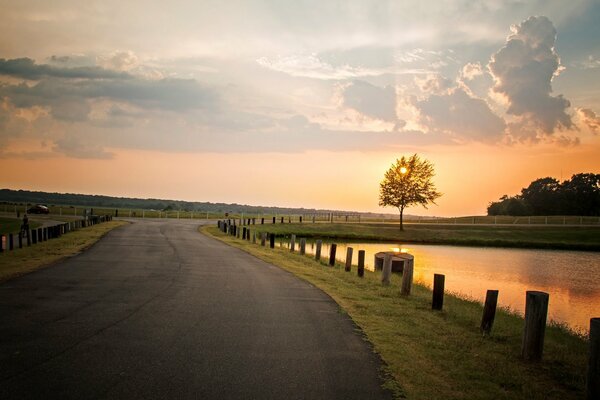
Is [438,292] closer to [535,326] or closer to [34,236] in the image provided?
[535,326]

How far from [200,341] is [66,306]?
4.54 m

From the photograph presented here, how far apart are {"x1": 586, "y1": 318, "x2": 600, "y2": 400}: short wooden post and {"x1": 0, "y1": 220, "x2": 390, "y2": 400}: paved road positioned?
10.6 feet

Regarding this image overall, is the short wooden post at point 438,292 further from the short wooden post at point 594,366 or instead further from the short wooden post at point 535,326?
the short wooden post at point 594,366

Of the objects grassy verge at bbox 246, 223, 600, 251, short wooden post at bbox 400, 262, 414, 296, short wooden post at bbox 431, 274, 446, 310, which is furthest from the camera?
grassy verge at bbox 246, 223, 600, 251

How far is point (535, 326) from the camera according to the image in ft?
31.5

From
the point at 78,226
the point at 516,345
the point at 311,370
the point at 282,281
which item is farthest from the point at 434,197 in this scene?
the point at 311,370

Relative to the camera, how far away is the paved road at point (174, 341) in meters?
6.41

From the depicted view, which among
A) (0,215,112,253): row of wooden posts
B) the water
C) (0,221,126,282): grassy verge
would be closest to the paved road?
(0,221,126,282): grassy verge

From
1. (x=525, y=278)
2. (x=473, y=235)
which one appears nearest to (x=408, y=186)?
(x=473, y=235)

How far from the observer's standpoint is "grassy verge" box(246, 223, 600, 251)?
194ft

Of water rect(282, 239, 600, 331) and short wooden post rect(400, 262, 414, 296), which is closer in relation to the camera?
short wooden post rect(400, 262, 414, 296)

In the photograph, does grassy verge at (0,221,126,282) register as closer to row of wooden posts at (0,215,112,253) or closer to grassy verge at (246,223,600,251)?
row of wooden posts at (0,215,112,253)

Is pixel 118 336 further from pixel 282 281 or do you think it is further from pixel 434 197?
pixel 434 197

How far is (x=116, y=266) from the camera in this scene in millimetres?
19156
